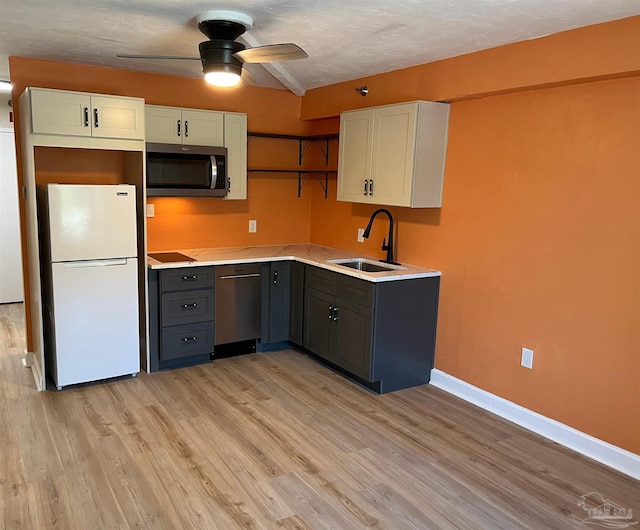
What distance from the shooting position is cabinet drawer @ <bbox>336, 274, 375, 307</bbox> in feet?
11.8

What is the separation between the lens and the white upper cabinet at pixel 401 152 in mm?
3596

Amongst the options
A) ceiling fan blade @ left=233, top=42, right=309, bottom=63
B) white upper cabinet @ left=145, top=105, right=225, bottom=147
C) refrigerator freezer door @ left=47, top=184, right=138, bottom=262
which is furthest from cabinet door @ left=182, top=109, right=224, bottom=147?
ceiling fan blade @ left=233, top=42, right=309, bottom=63

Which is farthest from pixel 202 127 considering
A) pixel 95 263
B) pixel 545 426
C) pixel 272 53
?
pixel 545 426

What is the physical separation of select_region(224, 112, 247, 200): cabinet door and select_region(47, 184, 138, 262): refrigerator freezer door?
1.01 metres

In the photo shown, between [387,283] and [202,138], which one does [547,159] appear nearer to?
[387,283]

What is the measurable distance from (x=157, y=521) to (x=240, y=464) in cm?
57

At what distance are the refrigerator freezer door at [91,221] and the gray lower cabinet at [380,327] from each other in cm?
148

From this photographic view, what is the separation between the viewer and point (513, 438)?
10.4ft

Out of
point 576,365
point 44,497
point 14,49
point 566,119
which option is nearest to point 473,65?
point 566,119

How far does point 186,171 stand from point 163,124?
0.40 m

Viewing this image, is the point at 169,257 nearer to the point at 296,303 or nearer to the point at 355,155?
the point at 296,303

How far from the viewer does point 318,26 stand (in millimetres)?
2875

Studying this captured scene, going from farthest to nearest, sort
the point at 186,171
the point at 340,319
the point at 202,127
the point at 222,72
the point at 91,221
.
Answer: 1. the point at 202,127
2. the point at 186,171
3. the point at 340,319
4. the point at 91,221
5. the point at 222,72

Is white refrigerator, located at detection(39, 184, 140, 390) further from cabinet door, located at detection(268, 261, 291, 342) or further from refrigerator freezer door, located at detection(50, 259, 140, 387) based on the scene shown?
cabinet door, located at detection(268, 261, 291, 342)
